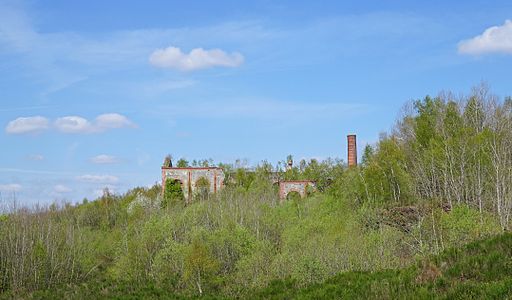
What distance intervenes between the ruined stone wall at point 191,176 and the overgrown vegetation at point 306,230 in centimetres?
66

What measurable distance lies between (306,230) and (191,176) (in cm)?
1614

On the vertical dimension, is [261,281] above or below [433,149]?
below

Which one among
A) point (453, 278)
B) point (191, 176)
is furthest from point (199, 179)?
point (453, 278)

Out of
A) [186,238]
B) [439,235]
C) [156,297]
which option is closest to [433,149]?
[439,235]

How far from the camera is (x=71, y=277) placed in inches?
1374

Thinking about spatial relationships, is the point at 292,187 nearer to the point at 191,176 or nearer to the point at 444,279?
the point at 191,176

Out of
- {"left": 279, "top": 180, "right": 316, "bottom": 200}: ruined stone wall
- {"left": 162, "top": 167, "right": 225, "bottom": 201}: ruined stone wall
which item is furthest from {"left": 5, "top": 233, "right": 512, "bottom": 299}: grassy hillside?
{"left": 162, "top": 167, "right": 225, "bottom": 201}: ruined stone wall

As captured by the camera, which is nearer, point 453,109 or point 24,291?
point 24,291

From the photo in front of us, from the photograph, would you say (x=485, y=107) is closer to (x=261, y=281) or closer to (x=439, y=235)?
(x=439, y=235)

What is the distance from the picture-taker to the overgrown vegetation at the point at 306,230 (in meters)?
27.6

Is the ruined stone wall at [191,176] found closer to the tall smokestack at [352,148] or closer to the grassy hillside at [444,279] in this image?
the tall smokestack at [352,148]

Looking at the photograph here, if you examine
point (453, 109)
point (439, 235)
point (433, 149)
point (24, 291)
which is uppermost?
point (453, 109)

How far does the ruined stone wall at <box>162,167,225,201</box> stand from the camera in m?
49.5

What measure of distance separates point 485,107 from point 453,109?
2309 mm
